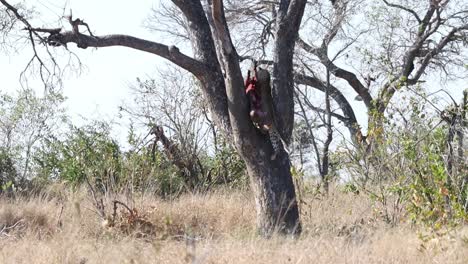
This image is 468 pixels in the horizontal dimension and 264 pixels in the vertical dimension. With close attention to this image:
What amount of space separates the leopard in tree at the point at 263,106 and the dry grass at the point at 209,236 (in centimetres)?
98

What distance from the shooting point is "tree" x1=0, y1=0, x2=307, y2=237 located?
8.64m

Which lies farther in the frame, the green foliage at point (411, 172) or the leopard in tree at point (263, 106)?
the leopard in tree at point (263, 106)

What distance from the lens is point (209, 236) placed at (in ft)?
27.1

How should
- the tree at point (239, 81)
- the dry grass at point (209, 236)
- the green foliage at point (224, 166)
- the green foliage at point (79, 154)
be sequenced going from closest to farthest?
the dry grass at point (209, 236) → the tree at point (239, 81) → the green foliage at point (79, 154) → the green foliage at point (224, 166)

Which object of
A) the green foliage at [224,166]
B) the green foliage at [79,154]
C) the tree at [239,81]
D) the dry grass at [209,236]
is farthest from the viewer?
the green foliage at [224,166]

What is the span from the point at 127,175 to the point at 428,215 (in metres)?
5.77

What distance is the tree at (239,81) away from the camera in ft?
28.3

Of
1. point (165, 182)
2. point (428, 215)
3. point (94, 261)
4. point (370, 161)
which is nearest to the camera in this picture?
point (94, 261)

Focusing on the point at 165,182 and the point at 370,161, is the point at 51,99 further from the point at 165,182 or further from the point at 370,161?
the point at 370,161

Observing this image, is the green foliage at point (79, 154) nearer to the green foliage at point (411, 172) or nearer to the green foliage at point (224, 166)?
the green foliage at point (224, 166)

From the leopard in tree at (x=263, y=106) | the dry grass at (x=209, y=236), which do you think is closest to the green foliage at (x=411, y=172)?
the dry grass at (x=209, y=236)

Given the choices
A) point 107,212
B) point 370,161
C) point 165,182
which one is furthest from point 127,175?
point 370,161

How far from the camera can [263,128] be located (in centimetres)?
876

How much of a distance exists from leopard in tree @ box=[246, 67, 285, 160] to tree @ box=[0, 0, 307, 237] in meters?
0.07
